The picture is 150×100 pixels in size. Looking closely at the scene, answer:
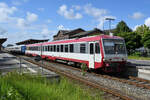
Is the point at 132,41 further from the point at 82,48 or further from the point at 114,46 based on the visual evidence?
the point at 114,46

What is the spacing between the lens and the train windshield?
1250 centimetres

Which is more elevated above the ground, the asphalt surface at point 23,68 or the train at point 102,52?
the train at point 102,52

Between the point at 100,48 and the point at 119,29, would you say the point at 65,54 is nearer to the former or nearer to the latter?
the point at 100,48

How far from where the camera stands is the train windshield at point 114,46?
41.0 feet

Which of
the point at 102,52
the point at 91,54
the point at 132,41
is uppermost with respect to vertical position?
the point at 132,41

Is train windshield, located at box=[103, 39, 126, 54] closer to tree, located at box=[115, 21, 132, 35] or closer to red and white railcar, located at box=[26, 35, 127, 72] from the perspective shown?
red and white railcar, located at box=[26, 35, 127, 72]

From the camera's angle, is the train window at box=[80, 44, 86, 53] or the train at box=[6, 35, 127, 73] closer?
A: the train at box=[6, 35, 127, 73]

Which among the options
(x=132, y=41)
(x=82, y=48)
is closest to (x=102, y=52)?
(x=82, y=48)

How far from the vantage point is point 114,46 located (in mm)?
12852

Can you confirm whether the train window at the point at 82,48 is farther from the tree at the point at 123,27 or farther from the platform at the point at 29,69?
the tree at the point at 123,27

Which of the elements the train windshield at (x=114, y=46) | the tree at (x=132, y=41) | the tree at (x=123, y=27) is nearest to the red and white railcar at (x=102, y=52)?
the train windshield at (x=114, y=46)

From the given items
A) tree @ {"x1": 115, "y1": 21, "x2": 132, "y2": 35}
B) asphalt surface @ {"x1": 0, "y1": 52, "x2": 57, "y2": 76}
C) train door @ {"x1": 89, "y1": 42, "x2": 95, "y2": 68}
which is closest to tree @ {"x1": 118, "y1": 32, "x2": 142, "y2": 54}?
tree @ {"x1": 115, "y1": 21, "x2": 132, "y2": 35}

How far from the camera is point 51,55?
22547 mm

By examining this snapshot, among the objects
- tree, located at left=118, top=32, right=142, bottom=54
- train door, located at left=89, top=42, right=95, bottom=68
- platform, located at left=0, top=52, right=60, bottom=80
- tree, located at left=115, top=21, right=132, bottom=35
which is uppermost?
tree, located at left=115, top=21, right=132, bottom=35
